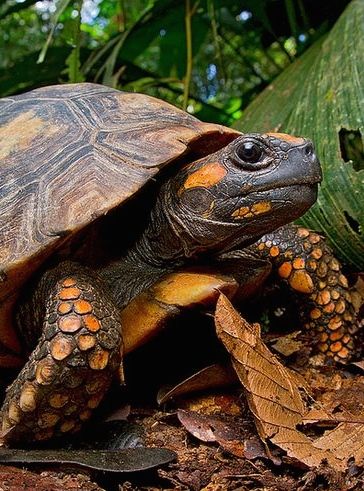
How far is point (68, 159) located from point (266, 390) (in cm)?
105

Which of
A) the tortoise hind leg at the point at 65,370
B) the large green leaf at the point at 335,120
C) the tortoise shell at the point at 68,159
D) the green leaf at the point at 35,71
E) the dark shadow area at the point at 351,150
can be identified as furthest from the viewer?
the green leaf at the point at 35,71

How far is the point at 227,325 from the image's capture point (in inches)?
79.0

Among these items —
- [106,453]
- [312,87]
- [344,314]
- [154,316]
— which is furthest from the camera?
[312,87]

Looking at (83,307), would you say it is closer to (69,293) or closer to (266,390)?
(69,293)

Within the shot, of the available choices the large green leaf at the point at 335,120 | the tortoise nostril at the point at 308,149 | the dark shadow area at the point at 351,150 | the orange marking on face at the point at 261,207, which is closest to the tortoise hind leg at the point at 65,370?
the orange marking on face at the point at 261,207

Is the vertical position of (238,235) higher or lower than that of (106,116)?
lower

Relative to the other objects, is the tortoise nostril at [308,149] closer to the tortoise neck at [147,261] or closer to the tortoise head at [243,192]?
the tortoise head at [243,192]

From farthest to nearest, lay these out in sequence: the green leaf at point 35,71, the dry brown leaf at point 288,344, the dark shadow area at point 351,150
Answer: the green leaf at point 35,71 < the dark shadow area at point 351,150 < the dry brown leaf at point 288,344

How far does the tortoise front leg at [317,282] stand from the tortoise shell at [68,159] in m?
0.52

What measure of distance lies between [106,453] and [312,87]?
2436mm

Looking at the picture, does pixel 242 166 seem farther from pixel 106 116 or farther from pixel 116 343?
pixel 116 343

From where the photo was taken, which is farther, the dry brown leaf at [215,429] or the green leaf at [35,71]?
the green leaf at [35,71]

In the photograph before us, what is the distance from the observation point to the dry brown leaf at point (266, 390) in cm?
180

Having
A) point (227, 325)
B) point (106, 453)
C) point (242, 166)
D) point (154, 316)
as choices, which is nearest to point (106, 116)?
point (242, 166)
